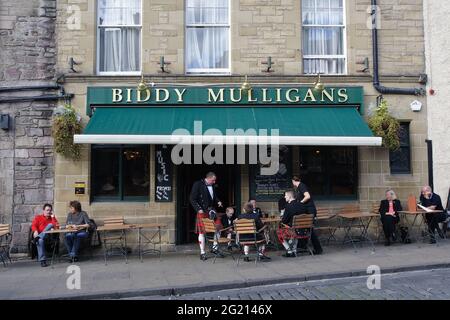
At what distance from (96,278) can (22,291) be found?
4.19ft

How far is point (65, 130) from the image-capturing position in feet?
35.0

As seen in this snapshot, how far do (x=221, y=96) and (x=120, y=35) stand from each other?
3.00m

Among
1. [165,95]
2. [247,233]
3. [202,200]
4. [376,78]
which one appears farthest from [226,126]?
[376,78]

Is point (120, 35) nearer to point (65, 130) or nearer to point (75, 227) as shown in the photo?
point (65, 130)

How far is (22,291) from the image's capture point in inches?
293

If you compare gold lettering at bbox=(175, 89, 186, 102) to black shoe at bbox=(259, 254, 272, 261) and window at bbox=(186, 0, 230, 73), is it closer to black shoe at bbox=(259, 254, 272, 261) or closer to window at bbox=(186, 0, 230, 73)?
window at bbox=(186, 0, 230, 73)

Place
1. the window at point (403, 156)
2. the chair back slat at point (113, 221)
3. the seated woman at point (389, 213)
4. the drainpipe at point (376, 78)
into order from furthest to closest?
the window at point (403, 156)
the drainpipe at point (376, 78)
the seated woman at point (389, 213)
the chair back slat at point (113, 221)

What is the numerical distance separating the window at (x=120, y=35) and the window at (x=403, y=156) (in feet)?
22.2

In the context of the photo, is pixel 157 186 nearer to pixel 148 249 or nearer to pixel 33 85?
pixel 148 249

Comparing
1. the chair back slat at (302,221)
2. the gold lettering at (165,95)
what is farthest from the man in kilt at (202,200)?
the gold lettering at (165,95)

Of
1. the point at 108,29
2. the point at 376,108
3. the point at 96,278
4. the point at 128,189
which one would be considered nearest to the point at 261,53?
the point at 376,108

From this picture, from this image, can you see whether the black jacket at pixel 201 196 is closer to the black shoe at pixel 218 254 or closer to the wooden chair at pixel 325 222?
the black shoe at pixel 218 254

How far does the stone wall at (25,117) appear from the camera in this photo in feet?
36.1
